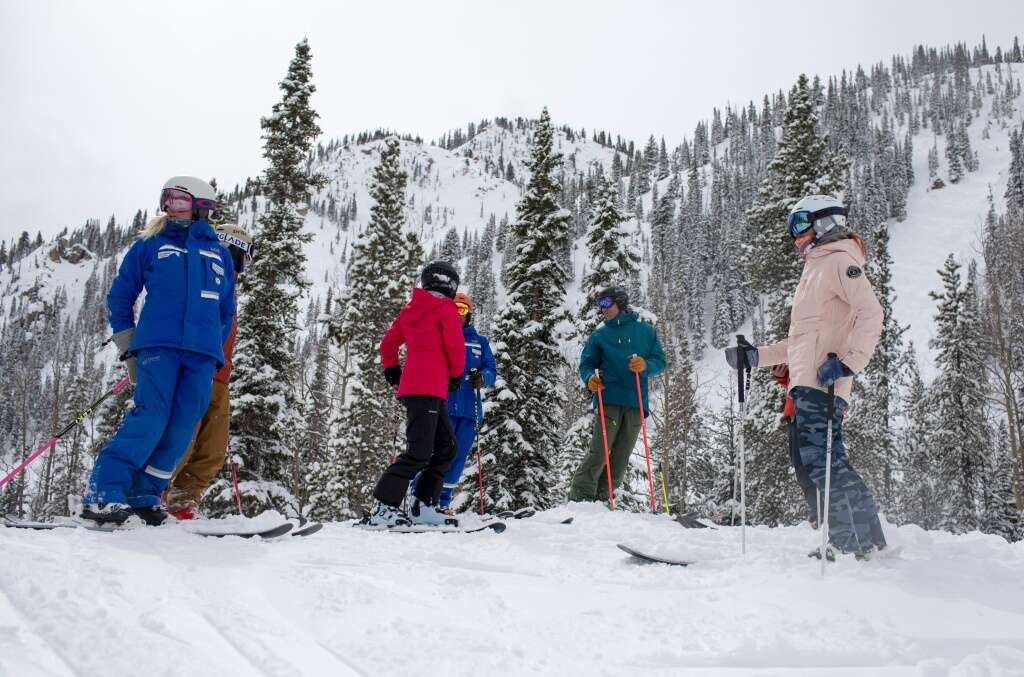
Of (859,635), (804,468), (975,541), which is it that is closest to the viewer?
(859,635)

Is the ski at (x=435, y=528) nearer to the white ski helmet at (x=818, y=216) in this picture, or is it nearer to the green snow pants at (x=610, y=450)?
the green snow pants at (x=610, y=450)

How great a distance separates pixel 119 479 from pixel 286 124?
50.5ft

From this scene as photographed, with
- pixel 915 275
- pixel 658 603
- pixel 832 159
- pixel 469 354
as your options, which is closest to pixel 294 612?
pixel 658 603

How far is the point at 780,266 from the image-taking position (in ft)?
59.0

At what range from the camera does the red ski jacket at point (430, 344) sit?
16.5 ft

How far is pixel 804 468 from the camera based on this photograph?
3945 mm

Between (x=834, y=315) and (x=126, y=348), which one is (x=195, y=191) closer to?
(x=126, y=348)

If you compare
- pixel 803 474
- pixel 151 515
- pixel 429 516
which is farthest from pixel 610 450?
pixel 151 515

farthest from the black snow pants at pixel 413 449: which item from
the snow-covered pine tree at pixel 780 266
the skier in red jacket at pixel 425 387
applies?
the snow-covered pine tree at pixel 780 266

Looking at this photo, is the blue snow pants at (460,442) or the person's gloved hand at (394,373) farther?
the blue snow pants at (460,442)

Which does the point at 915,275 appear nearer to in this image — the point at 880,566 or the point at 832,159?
the point at 832,159

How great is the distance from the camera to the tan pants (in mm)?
5332

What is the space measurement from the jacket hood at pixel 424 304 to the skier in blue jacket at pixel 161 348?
147 cm

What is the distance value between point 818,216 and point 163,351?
4.38 metres
